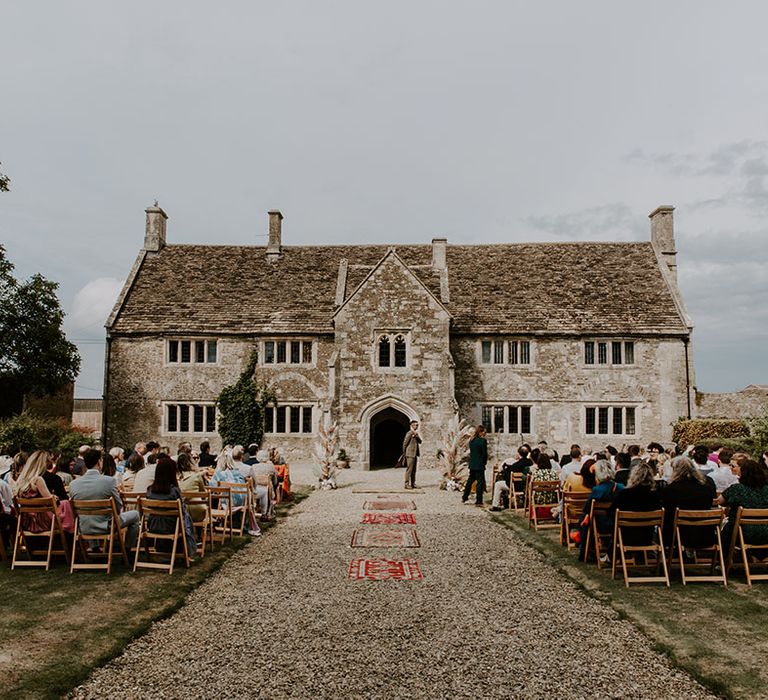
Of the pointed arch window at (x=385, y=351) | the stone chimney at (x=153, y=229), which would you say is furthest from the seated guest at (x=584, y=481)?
the stone chimney at (x=153, y=229)

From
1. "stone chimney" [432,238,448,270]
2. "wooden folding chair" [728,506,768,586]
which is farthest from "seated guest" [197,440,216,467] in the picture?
"stone chimney" [432,238,448,270]

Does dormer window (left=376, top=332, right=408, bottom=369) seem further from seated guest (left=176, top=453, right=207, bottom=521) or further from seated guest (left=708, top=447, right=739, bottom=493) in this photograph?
seated guest (left=708, top=447, right=739, bottom=493)

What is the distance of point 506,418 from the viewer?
31.2 meters

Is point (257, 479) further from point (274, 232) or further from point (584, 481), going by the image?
point (274, 232)

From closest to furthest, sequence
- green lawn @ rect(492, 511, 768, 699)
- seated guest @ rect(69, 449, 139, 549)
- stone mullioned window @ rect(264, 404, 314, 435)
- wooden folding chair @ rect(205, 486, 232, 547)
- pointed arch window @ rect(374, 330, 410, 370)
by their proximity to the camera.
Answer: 1. green lawn @ rect(492, 511, 768, 699)
2. seated guest @ rect(69, 449, 139, 549)
3. wooden folding chair @ rect(205, 486, 232, 547)
4. pointed arch window @ rect(374, 330, 410, 370)
5. stone mullioned window @ rect(264, 404, 314, 435)

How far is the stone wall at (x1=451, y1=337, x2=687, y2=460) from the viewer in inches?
1219

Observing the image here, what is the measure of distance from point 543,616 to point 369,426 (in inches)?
832

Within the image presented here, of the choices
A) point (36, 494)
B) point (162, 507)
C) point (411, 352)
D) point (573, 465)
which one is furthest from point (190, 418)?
point (162, 507)

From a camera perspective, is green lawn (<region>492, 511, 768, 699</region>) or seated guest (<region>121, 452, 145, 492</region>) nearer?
green lawn (<region>492, 511, 768, 699</region>)

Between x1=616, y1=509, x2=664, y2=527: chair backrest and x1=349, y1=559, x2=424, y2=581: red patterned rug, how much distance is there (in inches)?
115

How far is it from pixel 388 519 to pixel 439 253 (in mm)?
20297

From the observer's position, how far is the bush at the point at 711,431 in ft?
86.3

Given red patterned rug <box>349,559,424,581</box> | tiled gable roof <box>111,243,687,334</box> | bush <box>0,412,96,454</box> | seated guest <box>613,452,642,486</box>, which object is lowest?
red patterned rug <box>349,559,424,581</box>

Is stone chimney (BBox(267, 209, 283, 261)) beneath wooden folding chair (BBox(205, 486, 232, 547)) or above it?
above
